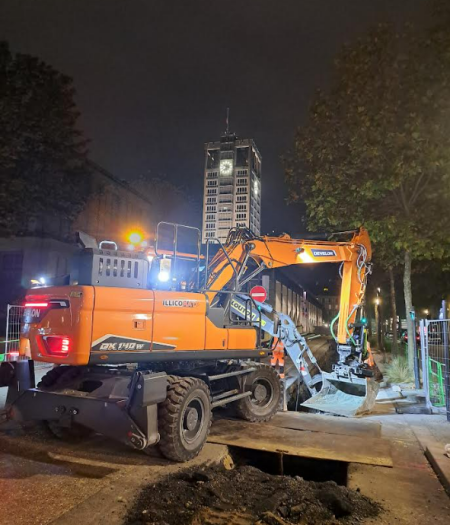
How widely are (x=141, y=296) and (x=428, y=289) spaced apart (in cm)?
2449

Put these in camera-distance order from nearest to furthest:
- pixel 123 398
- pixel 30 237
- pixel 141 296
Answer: pixel 123 398
pixel 141 296
pixel 30 237

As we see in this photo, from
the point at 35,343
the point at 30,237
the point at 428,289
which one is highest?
the point at 30,237

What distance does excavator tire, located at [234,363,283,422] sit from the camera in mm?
7695

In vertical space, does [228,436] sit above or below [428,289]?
below

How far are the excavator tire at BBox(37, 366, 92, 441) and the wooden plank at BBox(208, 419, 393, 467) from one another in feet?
6.39

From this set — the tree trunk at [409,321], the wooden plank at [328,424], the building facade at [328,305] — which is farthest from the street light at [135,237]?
the building facade at [328,305]

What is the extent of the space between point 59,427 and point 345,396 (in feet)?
19.6

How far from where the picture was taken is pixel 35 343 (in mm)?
5469

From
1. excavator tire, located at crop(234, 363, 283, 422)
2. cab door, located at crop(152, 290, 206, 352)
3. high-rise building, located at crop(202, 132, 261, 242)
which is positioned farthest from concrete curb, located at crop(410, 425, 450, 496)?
high-rise building, located at crop(202, 132, 261, 242)

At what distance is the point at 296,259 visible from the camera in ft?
30.4

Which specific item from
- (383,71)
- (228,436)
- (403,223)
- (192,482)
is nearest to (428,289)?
(403,223)

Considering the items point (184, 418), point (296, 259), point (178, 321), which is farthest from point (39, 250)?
point (184, 418)

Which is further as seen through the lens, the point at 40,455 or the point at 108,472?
the point at 40,455

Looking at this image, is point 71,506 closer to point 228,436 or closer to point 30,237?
point 228,436
